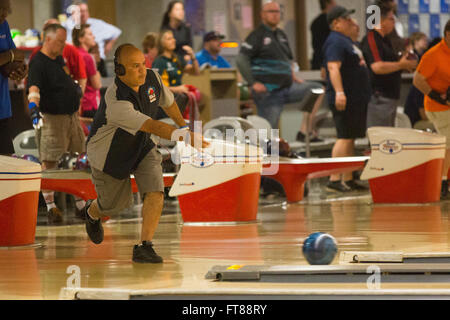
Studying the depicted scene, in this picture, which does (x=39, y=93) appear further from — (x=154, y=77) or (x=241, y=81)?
(x=241, y=81)

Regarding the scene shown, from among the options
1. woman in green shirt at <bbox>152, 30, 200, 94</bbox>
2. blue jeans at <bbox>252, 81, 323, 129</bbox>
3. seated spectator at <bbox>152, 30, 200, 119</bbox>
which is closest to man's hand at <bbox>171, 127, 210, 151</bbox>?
seated spectator at <bbox>152, 30, 200, 119</bbox>

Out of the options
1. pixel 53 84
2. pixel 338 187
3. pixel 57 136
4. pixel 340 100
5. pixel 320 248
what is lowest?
pixel 338 187

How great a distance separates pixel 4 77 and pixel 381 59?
461 cm

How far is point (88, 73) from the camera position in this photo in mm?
9867

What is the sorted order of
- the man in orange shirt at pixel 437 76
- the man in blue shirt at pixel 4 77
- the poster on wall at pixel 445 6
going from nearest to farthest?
the man in blue shirt at pixel 4 77
the man in orange shirt at pixel 437 76
the poster on wall at pixel 445 6

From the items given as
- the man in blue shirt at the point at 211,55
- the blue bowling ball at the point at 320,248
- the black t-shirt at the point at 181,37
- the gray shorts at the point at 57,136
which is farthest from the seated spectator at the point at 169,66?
the blue bowling ball at the point at 320,248

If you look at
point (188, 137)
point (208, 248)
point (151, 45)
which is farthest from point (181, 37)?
point (188, 137)

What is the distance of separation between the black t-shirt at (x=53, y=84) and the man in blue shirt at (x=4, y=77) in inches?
42.0

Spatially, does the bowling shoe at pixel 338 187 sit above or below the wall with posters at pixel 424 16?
below

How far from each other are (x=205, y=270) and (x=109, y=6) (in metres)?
9.59

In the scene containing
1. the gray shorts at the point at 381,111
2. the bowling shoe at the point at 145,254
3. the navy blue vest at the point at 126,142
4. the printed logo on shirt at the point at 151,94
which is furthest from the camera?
the gray shorts at the point at 381,111

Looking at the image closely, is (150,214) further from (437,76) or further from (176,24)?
(176,24)

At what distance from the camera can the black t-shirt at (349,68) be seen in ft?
34.2

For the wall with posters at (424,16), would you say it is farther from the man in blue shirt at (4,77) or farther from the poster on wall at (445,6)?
the man in blue shirt at (4,77)
